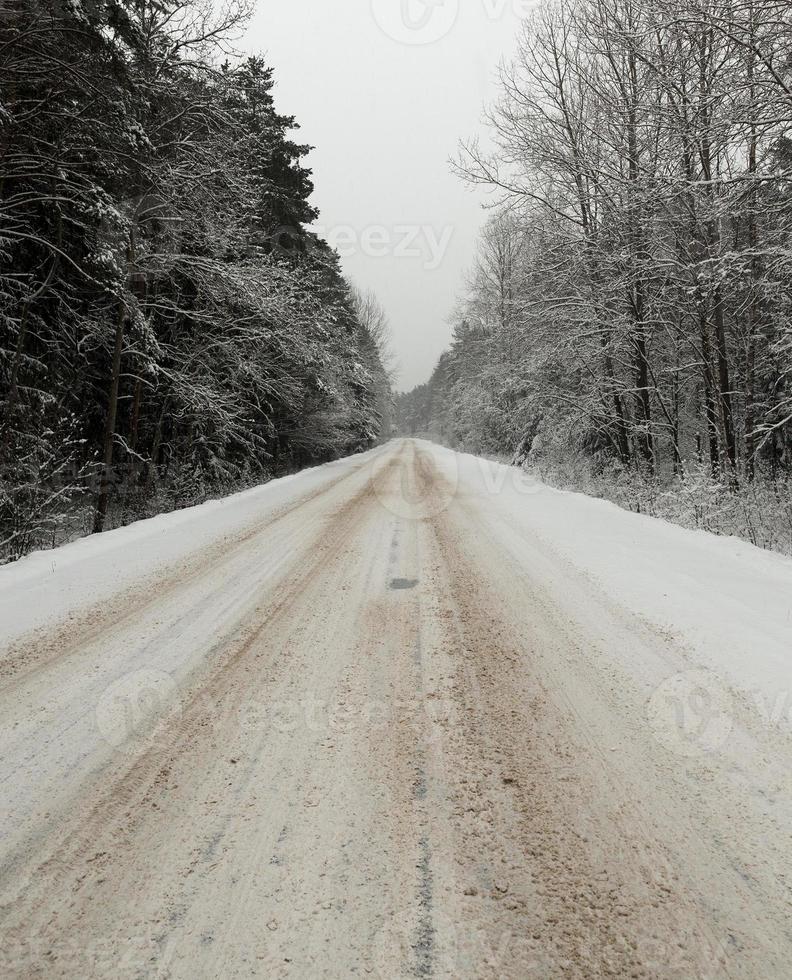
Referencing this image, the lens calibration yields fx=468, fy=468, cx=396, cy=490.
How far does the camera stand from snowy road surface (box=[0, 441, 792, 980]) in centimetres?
124

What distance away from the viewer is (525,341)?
1191 centimetres

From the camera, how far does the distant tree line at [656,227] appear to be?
5.52 metres

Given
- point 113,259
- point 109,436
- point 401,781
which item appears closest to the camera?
point 401,781

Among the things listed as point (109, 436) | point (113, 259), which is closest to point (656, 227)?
point (113, 259)

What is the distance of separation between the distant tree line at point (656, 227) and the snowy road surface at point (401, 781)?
513cm

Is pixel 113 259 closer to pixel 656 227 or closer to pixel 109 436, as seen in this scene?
pixel 109 436

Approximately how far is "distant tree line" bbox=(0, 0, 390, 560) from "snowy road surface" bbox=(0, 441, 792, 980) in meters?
4.24

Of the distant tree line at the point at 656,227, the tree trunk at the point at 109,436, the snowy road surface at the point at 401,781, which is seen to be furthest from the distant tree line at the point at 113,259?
the distant tree line at the point at 656,227

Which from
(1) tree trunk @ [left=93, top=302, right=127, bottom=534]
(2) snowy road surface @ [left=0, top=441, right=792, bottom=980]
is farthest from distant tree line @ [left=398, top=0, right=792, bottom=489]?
(1) tree trunk @ [left=93, top=302, right=127, bottom=534]

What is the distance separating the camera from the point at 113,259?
7.11 m

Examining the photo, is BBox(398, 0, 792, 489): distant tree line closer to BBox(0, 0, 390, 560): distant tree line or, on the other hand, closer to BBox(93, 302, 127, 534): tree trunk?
BBox(0, 0, 390, 560): distant tree line

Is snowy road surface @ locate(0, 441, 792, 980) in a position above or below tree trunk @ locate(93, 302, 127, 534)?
below

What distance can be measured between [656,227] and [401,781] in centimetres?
877

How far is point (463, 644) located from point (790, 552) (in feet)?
16.3
